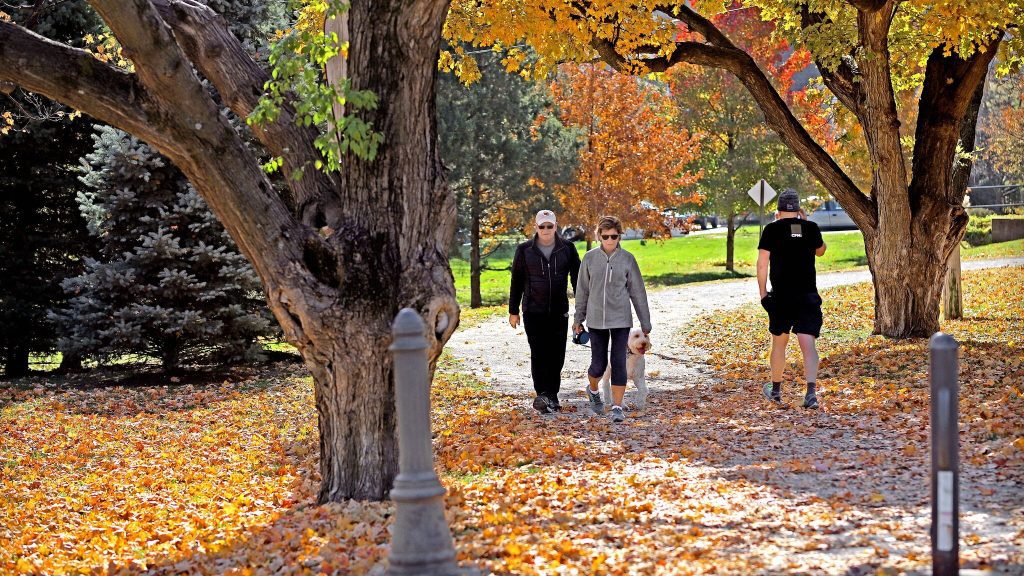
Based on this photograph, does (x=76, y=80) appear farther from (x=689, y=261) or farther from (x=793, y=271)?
(x=689, y=261)

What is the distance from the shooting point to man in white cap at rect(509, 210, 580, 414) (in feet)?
34.9

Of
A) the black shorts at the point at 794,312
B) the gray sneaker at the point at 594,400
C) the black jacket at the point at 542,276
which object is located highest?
the black jacket at the point at 542,276

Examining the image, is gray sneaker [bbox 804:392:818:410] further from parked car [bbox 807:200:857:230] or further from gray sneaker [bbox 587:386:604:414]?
parked car [bbox 807:200:857:230]

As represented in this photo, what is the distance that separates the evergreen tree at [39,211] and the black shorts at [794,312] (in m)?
12.4

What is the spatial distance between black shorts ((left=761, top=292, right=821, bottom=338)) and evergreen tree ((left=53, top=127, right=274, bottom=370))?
8.50 metres

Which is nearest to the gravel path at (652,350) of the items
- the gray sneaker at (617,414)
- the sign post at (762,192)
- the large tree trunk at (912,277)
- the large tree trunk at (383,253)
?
the gray sneaker at (617,414)

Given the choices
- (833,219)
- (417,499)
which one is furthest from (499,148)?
(833,219)

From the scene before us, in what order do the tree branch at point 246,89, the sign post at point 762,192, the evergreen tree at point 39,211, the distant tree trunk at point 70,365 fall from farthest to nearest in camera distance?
the sign post at point 762,192 < the evergreen tree at point 39,211 < the distant tree trunk at point 70,365 < the tree branch at point 246,89

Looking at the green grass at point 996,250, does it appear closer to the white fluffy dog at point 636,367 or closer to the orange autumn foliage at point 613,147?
the orange autumn foliage at point 613,147

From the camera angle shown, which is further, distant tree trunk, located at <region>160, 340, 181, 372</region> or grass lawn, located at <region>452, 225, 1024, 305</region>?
grass lawn, located at <region>452, 225, 1024, 305</region>

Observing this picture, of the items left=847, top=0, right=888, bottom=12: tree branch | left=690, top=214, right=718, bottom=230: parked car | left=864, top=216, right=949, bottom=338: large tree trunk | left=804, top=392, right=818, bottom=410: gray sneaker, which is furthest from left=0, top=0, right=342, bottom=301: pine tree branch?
left=690, top=214, right=718, bottom=230: parked car

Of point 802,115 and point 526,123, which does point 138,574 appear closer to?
point 526,123

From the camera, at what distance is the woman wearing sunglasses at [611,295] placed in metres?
10.2

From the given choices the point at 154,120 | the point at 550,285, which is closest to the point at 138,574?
the point at 154,120
